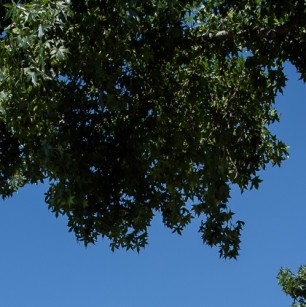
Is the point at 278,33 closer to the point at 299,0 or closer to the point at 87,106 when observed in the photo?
the point at 299,0

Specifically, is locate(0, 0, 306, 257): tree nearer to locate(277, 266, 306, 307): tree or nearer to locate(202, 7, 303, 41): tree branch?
locate(202, 7, 303, 41): tree branch

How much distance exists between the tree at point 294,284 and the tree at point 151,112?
330 inches

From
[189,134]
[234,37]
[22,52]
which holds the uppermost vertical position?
[234,37]

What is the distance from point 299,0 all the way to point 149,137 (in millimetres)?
3496

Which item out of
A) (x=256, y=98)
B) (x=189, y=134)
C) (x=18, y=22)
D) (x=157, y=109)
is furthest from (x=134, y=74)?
(x=18, y=22)

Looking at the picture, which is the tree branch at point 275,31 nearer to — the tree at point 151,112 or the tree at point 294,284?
the tree at point 151,112

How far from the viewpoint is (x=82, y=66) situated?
11.1m

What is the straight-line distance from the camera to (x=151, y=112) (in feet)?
40.5

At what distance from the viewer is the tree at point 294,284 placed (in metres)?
20.7

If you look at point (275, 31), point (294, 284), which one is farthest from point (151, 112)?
point (294, 284)

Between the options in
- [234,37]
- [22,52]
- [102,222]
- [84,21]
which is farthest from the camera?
[234,37]

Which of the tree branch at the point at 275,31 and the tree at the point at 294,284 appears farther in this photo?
the tree at the point at 294,284

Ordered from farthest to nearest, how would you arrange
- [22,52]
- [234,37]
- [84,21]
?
1. [234,37]
2. [84,21]
3. [22,52]

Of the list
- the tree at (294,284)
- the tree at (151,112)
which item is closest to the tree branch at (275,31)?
the tree at (151,112)
